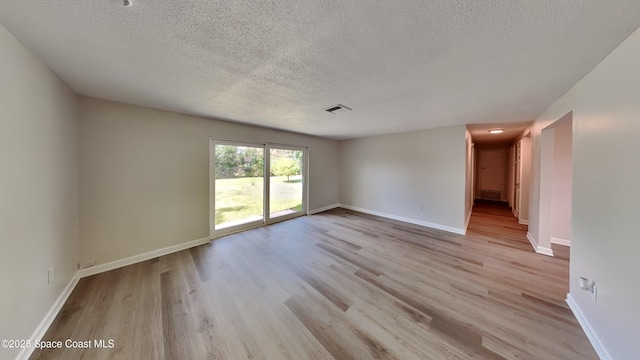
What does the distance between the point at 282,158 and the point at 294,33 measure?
3.46 metres

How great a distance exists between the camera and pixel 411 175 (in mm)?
4477

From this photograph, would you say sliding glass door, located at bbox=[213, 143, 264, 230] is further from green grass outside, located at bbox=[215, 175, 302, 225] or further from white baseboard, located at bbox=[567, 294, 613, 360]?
white baseboard, located at bbox=[567, 294, 613, 360]

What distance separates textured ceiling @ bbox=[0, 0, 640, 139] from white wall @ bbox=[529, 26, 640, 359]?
0.74 ft

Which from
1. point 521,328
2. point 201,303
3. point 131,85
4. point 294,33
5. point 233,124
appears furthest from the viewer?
point 233,124

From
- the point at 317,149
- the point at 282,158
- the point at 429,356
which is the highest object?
the point at 317,149

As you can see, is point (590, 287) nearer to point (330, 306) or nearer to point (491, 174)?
point (330, 306)

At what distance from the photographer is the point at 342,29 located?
1181 millimetres

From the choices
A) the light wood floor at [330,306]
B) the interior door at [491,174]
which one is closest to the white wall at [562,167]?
the light wood floor at [330,306]

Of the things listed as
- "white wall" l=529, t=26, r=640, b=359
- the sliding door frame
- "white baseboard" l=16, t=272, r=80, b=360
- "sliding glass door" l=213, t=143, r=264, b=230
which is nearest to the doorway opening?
"white wall" l=529, t=26, r=640, b=359

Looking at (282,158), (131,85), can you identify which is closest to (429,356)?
(131,85)

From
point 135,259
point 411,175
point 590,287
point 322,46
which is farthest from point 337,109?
point 135,259

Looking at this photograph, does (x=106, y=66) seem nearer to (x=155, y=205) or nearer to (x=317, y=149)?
(x=155, y=205)

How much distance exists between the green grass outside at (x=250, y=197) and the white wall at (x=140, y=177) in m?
0.29

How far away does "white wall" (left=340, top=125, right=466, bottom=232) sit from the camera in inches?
151
